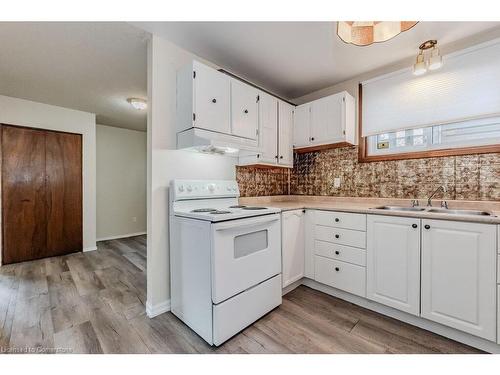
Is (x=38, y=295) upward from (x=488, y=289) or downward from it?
downward

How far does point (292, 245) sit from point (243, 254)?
0.74 metres

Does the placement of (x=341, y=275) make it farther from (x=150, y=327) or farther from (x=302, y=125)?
(x=302, y=125)

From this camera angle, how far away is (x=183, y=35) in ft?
6.17

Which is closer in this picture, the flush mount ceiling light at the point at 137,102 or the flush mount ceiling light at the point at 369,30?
the flush mount ceiling light at the point at 369,30

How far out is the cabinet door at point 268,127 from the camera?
7.95 ft

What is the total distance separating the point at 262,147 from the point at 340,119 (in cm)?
94

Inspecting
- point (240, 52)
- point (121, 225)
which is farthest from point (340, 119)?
point (121, 225)

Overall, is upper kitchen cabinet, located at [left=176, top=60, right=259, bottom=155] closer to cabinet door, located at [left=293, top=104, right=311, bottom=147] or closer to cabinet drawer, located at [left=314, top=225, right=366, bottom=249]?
cabinet door, located at [left=293, top=104, right=311, bottom=147]

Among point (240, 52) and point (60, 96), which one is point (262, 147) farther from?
point (60, 96)

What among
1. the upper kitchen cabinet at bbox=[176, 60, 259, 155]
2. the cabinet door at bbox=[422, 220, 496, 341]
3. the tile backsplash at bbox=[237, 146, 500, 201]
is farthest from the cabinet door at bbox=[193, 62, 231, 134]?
the cabinet door at bbox=[422, 220, 496, 341]

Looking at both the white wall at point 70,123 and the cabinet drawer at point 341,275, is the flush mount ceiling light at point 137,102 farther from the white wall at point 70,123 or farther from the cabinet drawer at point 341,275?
the cabinet drawer at point 341,275

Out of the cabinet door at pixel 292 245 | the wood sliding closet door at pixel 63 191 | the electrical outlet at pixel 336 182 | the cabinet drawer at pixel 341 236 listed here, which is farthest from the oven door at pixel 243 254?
the wood sliding closet door at pixel 63 191

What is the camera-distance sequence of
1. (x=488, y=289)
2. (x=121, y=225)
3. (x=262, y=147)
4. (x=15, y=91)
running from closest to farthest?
(x=488, y=289) < (x=262, y=147) < (x=15, y=91) < (x=121, y=225)

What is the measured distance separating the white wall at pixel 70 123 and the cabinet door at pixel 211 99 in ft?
10.1
